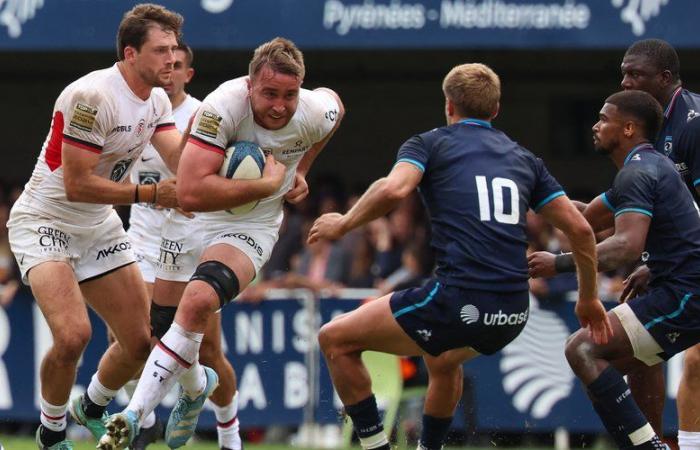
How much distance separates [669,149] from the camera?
9.07 meters

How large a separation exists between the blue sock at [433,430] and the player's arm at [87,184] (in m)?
2.13

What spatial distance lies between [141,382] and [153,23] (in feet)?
7.17

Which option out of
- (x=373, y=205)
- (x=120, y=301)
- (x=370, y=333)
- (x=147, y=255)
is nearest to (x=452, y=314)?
(x=370, y=333)

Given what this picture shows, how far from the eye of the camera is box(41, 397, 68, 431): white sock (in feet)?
28.8

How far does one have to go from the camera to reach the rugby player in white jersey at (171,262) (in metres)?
9.43

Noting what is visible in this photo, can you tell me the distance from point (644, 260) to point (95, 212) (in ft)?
10.9

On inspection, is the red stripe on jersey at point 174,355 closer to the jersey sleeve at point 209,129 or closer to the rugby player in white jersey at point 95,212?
the rugby player in white jersey at point 95,212

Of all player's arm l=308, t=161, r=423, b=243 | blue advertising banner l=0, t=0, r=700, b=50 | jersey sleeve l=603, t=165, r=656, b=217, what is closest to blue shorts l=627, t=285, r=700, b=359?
jersey sleeve l=603, t=165, r=656, b=217

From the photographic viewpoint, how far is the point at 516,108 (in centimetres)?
1806

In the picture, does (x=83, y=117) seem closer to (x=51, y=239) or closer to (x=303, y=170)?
(x=51, y=239)

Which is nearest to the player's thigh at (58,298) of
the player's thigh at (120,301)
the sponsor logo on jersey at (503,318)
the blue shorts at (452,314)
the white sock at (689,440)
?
the player's thigh at (120,301)

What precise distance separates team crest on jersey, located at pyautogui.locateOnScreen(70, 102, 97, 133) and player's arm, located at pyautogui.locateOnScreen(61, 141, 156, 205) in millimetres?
124

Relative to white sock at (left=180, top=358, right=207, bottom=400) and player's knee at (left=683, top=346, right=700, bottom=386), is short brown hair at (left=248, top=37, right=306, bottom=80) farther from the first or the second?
player's knee at (left=683, top=346, right=700, bottom=386)

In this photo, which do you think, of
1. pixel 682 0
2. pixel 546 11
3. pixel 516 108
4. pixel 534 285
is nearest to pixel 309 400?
pixel 534 285
